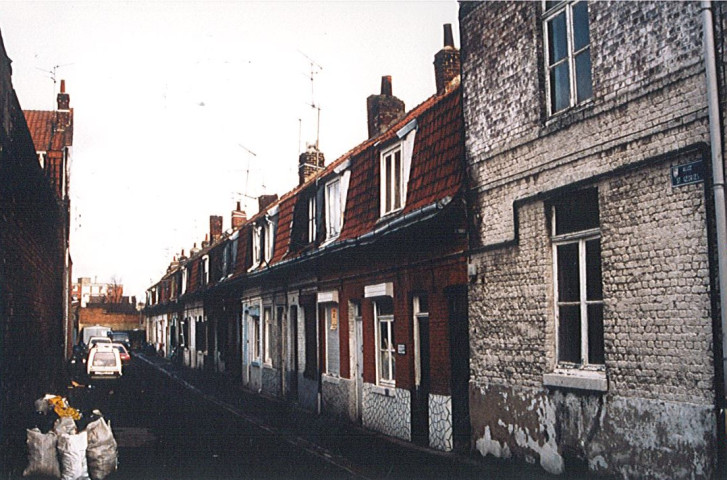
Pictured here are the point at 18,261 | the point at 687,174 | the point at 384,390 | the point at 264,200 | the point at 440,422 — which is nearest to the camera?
the point at 687,174

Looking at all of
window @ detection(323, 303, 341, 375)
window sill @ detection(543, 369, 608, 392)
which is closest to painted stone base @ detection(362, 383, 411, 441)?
window @ detection(323, 303, 341, 375)

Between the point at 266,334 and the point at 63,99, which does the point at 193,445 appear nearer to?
the point at 266,334

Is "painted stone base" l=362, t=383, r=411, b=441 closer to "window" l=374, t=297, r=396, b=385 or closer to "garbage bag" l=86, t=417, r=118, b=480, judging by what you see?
"window" l=374, t=297, r=396, b=385

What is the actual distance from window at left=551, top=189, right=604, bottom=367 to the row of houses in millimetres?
26

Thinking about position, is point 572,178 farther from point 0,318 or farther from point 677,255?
point 0,318

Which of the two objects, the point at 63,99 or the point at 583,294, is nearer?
the point at 583,294

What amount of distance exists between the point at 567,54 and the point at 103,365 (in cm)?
2513

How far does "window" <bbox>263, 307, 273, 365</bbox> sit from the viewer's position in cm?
2655

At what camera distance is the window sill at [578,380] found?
9312 mm

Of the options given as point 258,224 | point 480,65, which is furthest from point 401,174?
point 258,224

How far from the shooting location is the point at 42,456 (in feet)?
32.4

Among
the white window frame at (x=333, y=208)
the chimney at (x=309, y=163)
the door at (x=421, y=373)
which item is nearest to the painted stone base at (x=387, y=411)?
the door at (x=421, y=373)

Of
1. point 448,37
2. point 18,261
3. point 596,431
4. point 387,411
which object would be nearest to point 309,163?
point 448,37

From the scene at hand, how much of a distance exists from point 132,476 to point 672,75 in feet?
28.6
